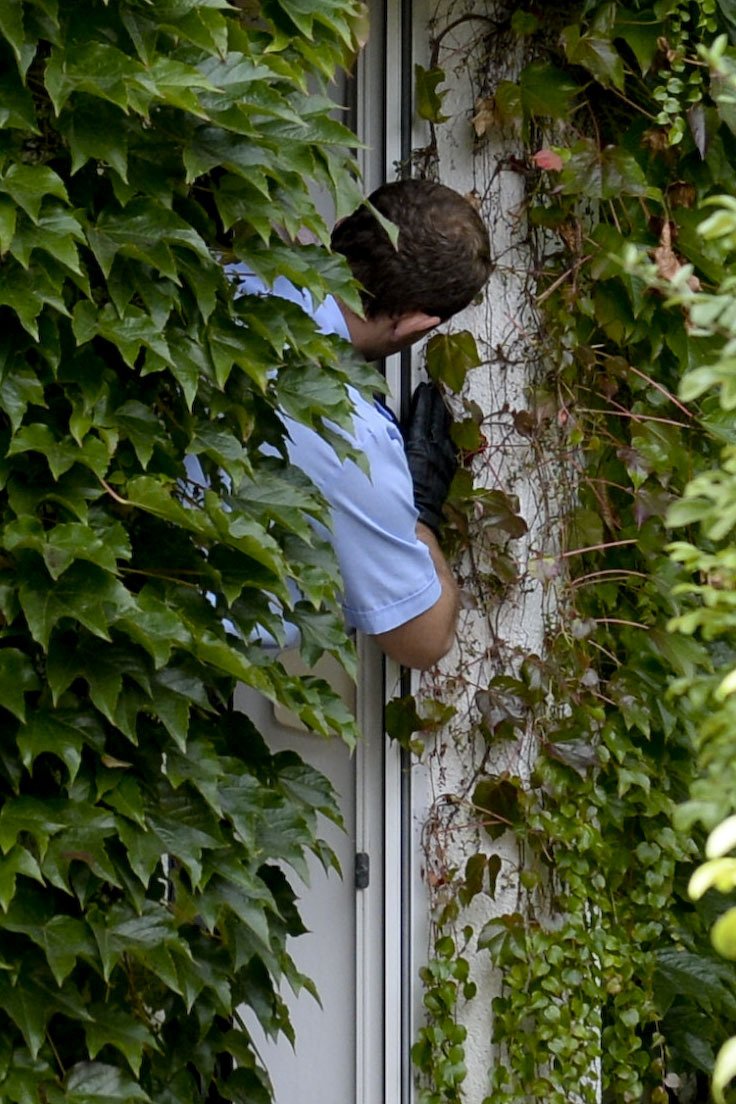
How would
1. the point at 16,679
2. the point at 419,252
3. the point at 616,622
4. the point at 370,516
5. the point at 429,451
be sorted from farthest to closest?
1. the point at 616,622
2. the point at 429,451
3. the point at 419,252
4. the point at 370,516
5. the point at 16,679

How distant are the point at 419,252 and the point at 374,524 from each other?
0.45 metres

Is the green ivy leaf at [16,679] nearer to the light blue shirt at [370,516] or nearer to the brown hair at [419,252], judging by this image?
the light blue shirt at [370,516]

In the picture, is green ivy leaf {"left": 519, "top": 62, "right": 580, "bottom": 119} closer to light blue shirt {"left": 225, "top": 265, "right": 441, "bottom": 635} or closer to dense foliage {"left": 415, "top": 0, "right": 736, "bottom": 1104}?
dense foliage {"left": 415, "top": 0, "right": 736, "bottom": 1104}

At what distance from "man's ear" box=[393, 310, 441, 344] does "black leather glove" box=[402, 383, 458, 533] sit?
0.68 ft

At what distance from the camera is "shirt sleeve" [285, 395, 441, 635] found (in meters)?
2.14

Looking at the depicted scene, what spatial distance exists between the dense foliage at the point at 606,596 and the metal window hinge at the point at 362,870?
0.15 metres

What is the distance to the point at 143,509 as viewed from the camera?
67.8 inches

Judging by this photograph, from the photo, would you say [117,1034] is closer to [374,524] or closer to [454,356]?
[374,524]

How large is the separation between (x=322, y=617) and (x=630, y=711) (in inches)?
34.1

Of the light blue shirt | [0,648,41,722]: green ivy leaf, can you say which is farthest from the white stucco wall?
[0,648,41,722]: green ivy leaf

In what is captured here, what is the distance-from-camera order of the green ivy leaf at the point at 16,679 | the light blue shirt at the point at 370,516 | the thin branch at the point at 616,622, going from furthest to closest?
1. the thin branch at the point at 616,622
2. the light blue shirt at the point at 370,516
3. the green ivy leaf at the point at 16,679

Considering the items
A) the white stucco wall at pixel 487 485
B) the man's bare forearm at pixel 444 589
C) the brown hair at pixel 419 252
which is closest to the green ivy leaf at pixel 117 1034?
the man's bare forearm at pixel 444 589

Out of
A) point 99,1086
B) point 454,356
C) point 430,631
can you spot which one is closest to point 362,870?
point 430,631

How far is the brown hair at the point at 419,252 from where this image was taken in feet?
7.66
